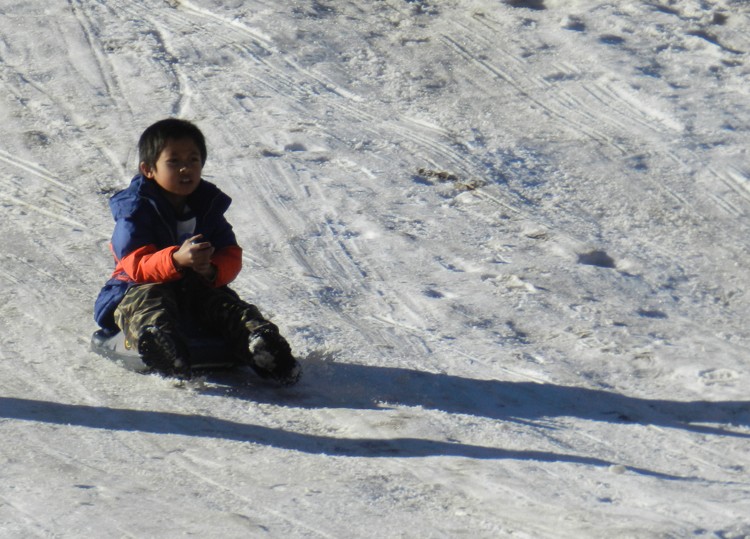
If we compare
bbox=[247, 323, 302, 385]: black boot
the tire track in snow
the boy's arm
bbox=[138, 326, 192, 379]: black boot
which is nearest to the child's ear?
the boy's arm

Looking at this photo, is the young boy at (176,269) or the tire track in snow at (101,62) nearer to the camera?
the young boy at (176,269)

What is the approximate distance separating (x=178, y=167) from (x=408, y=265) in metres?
1.56

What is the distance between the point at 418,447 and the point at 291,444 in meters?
0.43

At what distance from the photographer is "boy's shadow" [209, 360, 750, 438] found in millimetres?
4555

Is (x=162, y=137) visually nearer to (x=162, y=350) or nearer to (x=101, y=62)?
(x=162, y=350)

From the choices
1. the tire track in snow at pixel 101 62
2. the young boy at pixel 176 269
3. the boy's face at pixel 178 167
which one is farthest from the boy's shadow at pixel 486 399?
the tire track in snow at pixel 101 62

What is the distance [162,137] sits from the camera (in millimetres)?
4805

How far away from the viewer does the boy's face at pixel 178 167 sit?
189 inches

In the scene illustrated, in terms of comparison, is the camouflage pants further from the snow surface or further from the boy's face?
the boy's face

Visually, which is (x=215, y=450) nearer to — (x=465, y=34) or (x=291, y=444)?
(x=291, y=444)

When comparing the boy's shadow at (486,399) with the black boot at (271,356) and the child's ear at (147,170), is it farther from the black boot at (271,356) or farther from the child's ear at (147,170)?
the child's ear at (147,170)

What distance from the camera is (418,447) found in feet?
13.7

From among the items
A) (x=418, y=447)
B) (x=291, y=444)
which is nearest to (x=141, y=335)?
(x=291, y=444)

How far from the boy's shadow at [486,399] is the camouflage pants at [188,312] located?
0.69 ft
